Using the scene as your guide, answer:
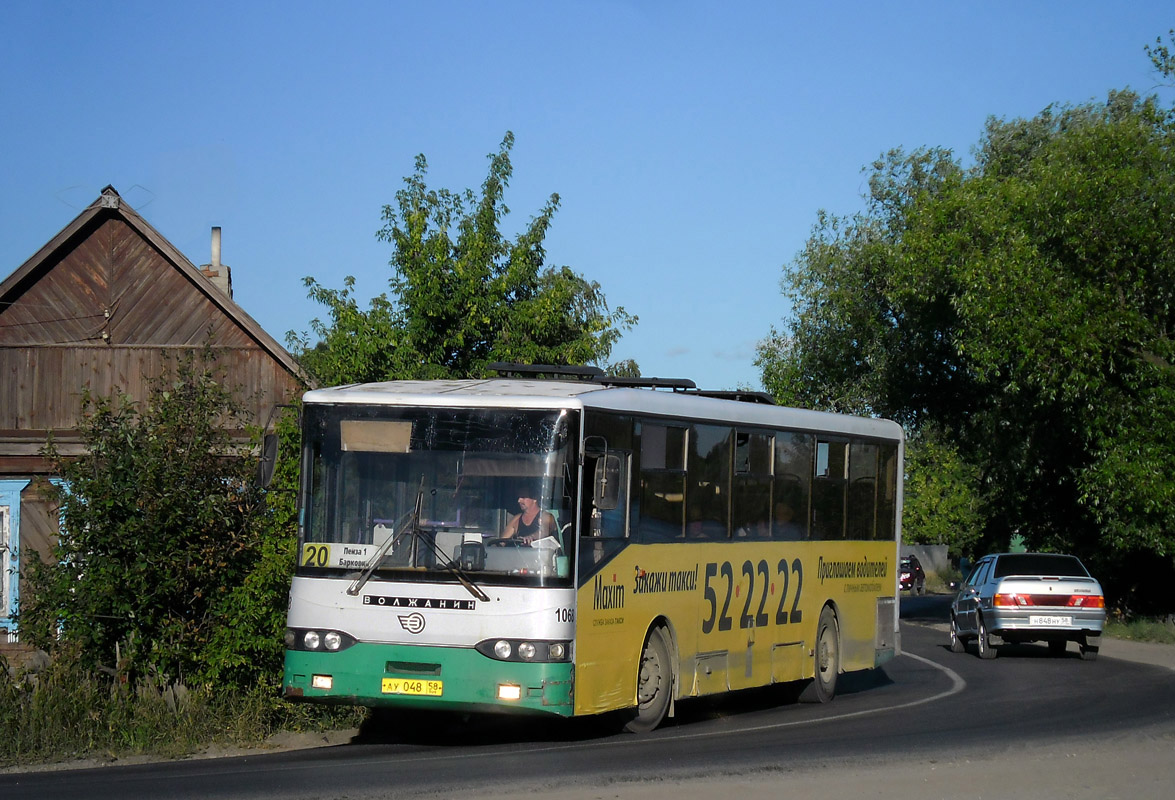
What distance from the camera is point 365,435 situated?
12.0 meters

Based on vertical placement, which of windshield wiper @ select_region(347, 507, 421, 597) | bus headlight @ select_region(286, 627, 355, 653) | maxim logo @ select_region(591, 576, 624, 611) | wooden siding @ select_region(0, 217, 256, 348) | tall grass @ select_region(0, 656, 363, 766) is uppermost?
wooden siding @ select_region(0, 217, 256, 348)

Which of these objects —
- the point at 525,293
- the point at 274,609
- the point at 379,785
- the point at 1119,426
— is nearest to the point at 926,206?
the point at 1119,426

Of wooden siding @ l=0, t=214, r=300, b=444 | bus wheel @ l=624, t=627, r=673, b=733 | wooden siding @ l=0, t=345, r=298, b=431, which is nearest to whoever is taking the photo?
bus wheel @ l=624, t=627, r=673, b=733

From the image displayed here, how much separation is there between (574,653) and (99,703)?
4536mm

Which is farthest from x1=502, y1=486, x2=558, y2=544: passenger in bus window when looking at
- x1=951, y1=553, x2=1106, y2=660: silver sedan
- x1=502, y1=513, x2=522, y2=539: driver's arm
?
x1=951, y1=553, x2=1106, y2=660: silver sedan

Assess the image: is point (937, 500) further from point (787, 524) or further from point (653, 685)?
point (653, 685)

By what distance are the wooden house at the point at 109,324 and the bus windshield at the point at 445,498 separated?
400 inches

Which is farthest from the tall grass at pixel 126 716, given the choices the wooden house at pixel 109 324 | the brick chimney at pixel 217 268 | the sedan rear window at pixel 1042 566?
the brick chimney at pixel 217 268

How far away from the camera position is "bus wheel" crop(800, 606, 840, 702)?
16.6m

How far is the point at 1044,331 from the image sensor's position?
27953 millimetres

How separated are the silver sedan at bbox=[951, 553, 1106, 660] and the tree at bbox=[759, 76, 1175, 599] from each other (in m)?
3.54

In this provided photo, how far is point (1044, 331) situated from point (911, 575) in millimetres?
36778

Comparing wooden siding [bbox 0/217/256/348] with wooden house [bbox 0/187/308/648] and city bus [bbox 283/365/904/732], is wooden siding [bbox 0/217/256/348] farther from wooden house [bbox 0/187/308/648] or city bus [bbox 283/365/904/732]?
city bus [bbox 283/365/904/732]

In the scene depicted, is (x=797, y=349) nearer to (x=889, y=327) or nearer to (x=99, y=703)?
(x=889, y=327)
